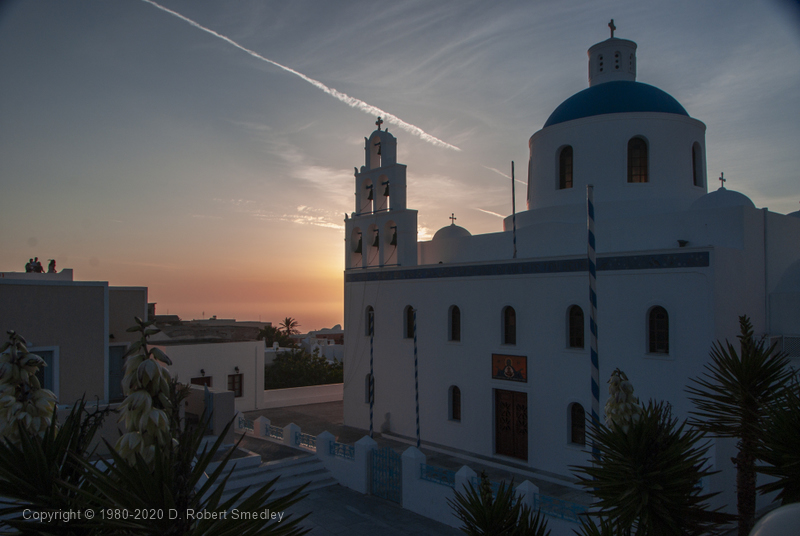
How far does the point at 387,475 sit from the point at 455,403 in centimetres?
412

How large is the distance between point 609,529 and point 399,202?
14.0 m

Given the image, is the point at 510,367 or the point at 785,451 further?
the point at 510,367

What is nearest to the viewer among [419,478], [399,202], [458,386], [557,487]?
[419,478]

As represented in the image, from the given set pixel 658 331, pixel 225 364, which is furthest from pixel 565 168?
pixel 225 364

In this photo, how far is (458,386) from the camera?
15.3 m

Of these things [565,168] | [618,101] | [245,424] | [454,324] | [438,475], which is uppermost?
[618,101]

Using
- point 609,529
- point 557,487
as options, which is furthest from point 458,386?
point 609,529

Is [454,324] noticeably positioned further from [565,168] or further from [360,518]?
[360,518]

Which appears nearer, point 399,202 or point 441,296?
point 441,296

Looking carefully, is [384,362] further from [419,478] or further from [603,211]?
[603,211]

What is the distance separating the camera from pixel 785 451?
432 cm

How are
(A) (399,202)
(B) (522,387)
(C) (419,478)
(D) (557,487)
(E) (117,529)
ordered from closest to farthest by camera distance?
(E) (117,529), (C) (419,478), (D) (557,487), (B) (522,387), (A) (399,202)

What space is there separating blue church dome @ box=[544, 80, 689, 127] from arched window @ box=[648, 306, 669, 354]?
634cm

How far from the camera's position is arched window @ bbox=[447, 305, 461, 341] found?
15827 millimetres
